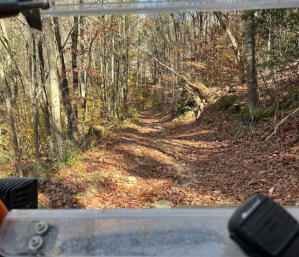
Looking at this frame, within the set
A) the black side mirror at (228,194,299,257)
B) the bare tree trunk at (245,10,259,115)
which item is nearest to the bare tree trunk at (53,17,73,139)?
the bare tree trunk at (245,10,259,115)

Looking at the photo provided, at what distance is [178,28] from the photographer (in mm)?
28562

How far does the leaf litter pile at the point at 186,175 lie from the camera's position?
659cm

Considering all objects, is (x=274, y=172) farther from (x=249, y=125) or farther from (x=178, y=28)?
(x=178, y=28)

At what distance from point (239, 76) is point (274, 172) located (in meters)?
13.0

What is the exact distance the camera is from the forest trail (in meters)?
6.58

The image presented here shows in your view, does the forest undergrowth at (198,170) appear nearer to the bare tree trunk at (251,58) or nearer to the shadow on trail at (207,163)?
the shadow on trail at (207,163)

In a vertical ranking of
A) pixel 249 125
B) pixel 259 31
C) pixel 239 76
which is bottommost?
pixel 249 125

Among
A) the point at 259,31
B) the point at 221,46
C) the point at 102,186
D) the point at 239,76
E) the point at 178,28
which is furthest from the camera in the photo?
the point at 178,28

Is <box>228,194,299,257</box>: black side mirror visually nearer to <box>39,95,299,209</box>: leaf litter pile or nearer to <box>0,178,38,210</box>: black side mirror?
<box>0,178,38,210</box>: black side mirror

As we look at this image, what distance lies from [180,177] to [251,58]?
631 centimetres

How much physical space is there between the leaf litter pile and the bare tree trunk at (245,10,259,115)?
66.5 inches

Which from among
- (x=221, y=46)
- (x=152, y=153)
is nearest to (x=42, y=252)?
(x=152, y=153)

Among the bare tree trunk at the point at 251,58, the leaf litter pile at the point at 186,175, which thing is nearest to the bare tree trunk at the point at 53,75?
the leaf litter pile at the point at 186,175

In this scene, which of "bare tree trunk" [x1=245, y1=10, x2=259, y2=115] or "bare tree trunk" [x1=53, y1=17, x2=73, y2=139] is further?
"bare tree trunk" [x1=53, y1=17, x2=73, y2=139]
